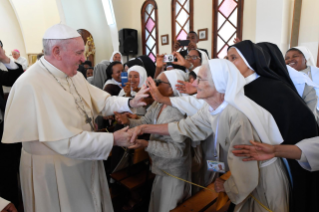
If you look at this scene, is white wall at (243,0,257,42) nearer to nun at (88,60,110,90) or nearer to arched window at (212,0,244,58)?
arched window at (212,0,244,58)

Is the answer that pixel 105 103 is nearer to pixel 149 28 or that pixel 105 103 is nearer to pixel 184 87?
pixel 184 87

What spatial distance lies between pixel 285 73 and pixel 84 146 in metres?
1.75

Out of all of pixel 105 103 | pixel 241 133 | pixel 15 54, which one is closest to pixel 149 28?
pixel 15 54

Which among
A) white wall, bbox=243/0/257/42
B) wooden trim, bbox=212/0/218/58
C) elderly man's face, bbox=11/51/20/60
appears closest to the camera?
white wall, bbox=243/0/257/42

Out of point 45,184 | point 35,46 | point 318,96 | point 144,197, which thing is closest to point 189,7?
point 318,96

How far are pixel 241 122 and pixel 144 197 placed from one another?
1.85 meters

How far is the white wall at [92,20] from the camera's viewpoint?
29.5ft

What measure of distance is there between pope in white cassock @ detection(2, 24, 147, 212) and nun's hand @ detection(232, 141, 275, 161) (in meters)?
0.83

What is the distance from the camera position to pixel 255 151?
52.0 inches

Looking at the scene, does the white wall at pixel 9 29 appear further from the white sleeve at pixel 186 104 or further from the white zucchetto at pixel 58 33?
the white sleeve at pixel 186 104

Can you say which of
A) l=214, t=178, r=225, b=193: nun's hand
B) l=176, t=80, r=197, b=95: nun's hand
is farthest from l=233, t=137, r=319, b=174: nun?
l=176, t=80, r=197, b=95: nun's hand

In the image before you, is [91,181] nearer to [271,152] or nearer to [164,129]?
[164,129]

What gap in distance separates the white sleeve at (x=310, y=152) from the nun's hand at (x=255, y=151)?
275 millimetres

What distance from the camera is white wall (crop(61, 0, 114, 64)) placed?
8.99 m
